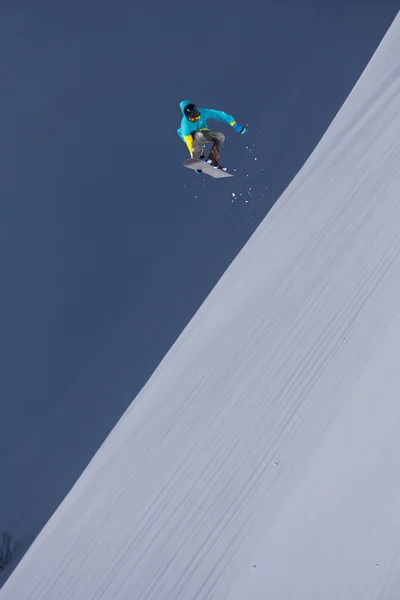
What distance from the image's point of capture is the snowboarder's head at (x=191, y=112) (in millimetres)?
6242

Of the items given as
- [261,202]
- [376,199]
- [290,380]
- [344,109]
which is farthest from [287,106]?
[290,380]

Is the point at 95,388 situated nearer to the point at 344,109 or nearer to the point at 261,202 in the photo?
the point at 261,202

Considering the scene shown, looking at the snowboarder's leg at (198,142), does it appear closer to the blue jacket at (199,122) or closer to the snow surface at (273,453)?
the blue jacket at (199,122)

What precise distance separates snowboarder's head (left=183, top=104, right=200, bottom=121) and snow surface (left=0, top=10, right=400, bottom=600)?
179 cm

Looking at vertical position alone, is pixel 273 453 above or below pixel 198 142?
below

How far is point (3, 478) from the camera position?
9.35m

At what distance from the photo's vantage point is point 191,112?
6.27 metres

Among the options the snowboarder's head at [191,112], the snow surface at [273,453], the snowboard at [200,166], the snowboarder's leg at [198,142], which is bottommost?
the snow surface at [273,453]

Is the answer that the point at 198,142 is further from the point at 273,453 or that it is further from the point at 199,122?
the point at 273,453

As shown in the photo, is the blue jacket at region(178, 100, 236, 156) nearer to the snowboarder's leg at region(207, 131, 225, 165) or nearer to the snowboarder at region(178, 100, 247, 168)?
the snowboarder at region(178, 100, 247, 168)

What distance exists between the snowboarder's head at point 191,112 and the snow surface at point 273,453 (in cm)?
179

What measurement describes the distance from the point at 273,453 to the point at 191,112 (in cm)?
422

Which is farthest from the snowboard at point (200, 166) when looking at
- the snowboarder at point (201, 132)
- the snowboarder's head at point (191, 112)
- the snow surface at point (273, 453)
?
the snow surface at point (273, 453)

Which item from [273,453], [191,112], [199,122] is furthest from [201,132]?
[273,453]
